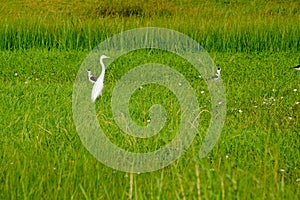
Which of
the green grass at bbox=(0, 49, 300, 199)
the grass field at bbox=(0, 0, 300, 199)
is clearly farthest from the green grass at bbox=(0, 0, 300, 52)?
the green grass at bbox=(0, 49, 300, 199)

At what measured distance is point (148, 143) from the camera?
5203 millimetres

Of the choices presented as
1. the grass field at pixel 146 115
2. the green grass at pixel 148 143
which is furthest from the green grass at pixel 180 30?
the green grass at pixel 148 143

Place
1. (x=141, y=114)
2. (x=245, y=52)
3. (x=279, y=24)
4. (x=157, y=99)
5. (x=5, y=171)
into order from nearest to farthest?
(x=5, y=171)
(x=141, y=114)
(x=157, y=99)
(x=245, y=52)
(x=279, y=24)

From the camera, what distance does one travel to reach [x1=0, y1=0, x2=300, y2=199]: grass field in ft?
13.2

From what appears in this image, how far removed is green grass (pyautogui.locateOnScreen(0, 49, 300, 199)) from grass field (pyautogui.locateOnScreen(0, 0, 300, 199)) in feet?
0.04

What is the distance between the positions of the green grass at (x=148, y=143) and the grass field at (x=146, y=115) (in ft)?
0.04

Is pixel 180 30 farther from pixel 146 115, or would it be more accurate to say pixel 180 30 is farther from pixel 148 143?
pixel 148 143

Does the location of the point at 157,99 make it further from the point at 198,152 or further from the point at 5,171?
the point at 5,171

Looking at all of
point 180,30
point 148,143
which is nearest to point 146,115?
point 148,143

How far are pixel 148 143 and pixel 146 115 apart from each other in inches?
43.3

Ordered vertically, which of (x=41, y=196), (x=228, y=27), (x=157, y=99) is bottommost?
(x=41, y=196)

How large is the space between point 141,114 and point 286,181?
2.08 meters

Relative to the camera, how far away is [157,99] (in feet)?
22.7

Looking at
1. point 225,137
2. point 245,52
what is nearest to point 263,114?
point 225,137
